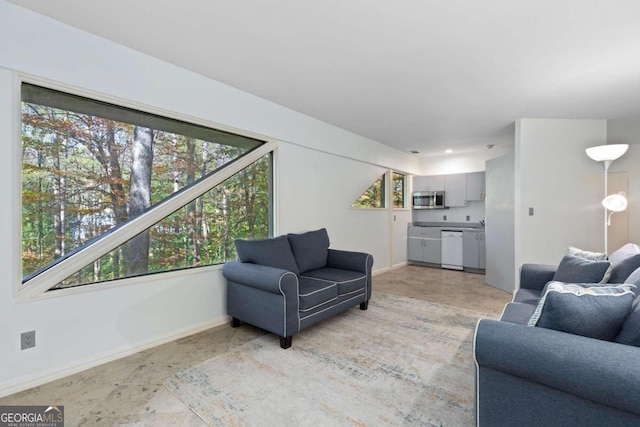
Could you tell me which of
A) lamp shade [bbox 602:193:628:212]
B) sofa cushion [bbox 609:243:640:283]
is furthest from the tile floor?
lamp shade [bbox 602:193:628:212]

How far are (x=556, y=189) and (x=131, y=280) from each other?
17.0ft

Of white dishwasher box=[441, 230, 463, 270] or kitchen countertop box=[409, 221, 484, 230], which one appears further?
kitchen countertop box=[409, 221, 484, 230]

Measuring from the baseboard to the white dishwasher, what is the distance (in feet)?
16.3

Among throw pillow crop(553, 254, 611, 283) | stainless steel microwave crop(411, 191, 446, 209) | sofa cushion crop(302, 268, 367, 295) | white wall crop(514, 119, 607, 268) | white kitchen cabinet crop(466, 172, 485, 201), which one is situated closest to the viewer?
throw pillow crop(553, 254, 611, 283)

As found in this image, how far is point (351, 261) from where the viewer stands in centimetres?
360

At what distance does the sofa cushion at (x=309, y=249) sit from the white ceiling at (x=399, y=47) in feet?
5.35

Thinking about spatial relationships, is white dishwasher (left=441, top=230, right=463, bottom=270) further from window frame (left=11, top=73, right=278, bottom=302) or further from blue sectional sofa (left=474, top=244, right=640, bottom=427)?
blue sectional sofa (left=474, top=244, right=640, bottom=427)

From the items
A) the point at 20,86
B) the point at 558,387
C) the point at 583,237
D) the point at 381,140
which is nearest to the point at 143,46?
the point at 20,86

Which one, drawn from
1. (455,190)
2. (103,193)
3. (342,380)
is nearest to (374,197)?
(455,190)

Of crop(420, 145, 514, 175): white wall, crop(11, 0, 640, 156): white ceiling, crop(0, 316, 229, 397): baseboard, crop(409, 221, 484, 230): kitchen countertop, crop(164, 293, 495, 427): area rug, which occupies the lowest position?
crop(164, 293, 495, 427): area rug

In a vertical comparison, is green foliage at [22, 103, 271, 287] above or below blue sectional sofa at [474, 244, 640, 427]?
above

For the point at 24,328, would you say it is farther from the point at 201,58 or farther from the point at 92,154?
the point at 201,58

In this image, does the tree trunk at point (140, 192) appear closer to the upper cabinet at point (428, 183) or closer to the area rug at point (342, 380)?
the area rug at point (342, 380)

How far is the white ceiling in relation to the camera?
6.26 ft
